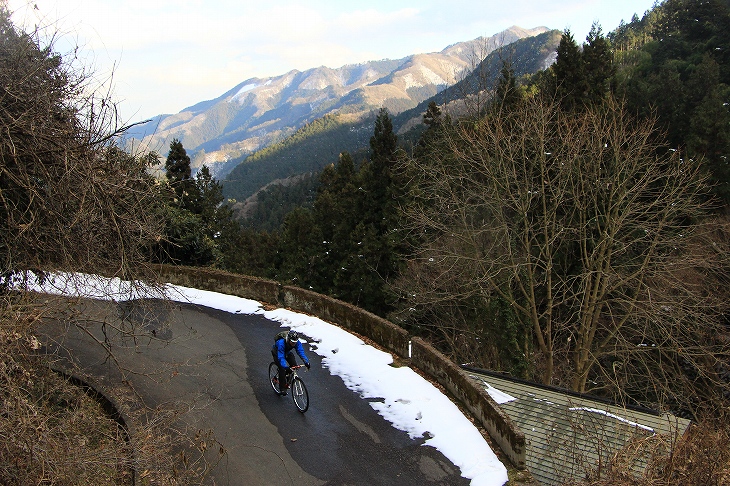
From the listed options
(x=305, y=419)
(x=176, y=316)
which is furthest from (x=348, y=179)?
(x=305, y=419)

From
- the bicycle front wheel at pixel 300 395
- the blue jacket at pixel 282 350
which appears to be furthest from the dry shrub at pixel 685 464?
the blue jacket at pixel 282 350

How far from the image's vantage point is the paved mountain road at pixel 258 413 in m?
8.11

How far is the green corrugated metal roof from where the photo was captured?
363 inches

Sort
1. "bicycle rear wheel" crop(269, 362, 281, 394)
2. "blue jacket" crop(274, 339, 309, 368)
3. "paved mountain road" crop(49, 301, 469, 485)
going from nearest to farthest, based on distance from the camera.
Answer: "paved mountain road" crop(49, 301, 469, 485) < "blue jacket" crop(274, 339, 309, 368) < "bicycle rear wheel" crop(269, 362, 281, 394)

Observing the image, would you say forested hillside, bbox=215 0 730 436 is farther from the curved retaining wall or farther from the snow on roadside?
the snow on roadside

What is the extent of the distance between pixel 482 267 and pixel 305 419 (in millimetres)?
10116

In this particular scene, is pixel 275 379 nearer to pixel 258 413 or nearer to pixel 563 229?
pixel 258 413

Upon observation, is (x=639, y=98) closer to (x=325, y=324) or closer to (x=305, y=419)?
(x=325, y=324)

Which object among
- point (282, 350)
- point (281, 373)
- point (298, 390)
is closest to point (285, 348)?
point (282, 350)

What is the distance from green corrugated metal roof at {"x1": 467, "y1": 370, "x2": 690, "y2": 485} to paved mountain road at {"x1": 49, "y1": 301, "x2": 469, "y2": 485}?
2.21 metres

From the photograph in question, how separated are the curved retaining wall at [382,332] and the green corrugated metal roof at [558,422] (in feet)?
3.10

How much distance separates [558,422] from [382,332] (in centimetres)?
443

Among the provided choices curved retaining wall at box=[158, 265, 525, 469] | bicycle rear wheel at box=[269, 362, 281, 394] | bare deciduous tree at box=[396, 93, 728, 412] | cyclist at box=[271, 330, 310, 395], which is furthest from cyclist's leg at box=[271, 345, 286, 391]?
bare deciduous tree at box=[396, 93, 728, 412]

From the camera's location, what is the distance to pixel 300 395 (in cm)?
979
